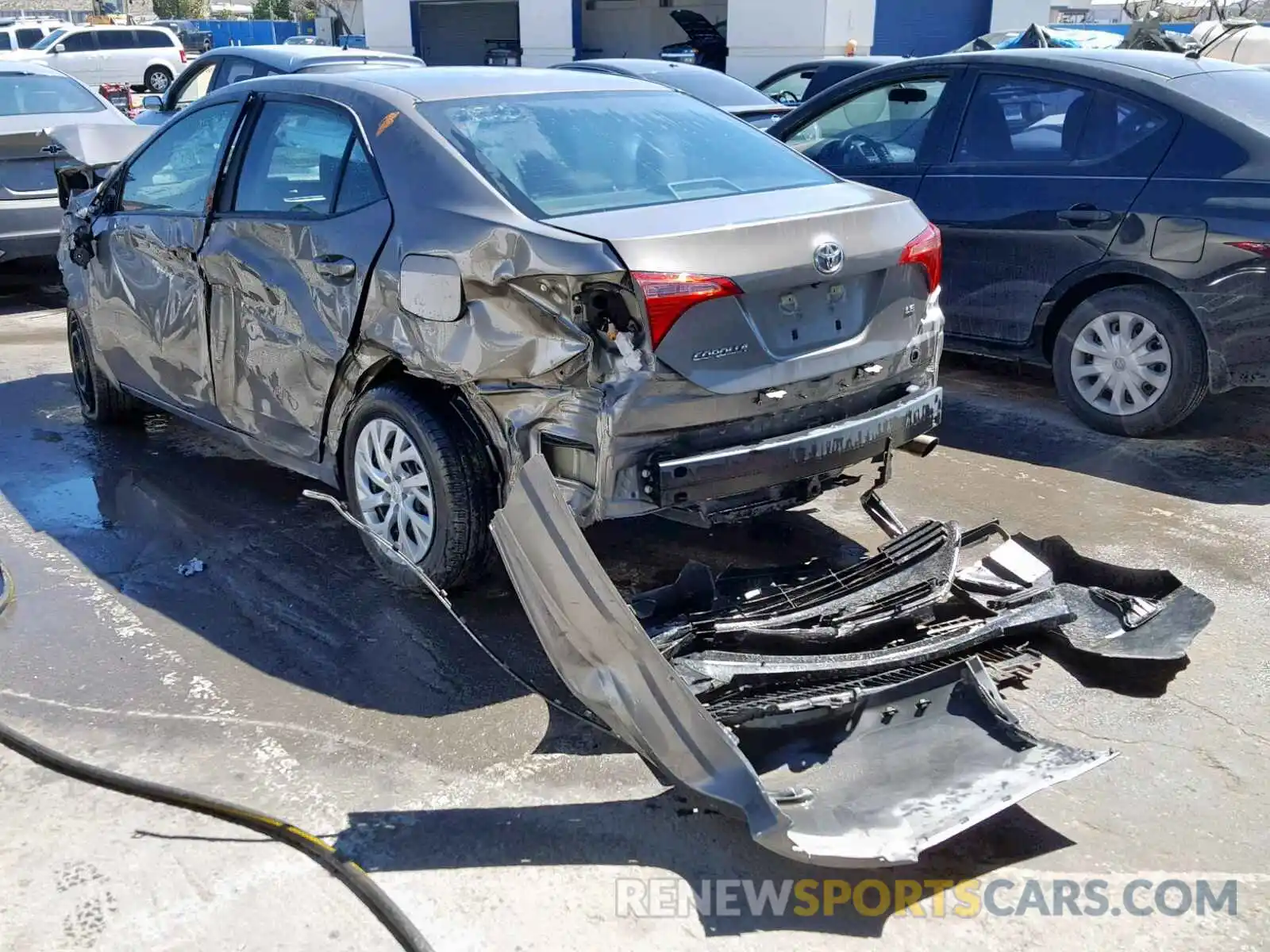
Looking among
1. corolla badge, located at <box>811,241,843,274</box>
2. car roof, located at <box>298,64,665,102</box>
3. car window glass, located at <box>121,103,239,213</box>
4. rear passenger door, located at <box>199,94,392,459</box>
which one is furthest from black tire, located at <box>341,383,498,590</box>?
car window glass, located at <box>121,103,239,213</box>

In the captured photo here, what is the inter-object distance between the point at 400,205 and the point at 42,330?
6.01m

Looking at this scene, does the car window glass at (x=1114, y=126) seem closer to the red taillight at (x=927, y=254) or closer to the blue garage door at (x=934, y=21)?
the red taillight at (x=927, y=254)

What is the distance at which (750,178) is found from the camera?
4.40 m

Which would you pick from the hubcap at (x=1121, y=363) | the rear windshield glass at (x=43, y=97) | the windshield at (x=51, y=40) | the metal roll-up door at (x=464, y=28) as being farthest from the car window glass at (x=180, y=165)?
the metal roll-up door at (x=464, y=28)

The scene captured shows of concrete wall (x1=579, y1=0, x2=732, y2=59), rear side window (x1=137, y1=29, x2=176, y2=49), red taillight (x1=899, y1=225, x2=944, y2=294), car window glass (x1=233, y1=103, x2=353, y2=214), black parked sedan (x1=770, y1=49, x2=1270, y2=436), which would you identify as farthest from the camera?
concrete wall (x1=579, y1=0, x2=732, y2=59)

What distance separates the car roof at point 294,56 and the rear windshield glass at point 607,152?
6.29m

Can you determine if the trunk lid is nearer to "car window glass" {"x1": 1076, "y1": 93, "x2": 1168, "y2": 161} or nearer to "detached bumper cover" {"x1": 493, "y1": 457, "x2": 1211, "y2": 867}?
"detached bumper cover" {"x1": 493, "y1": 457, "x2": 1211, "y2": 867}

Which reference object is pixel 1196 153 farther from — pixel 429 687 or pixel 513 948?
pixel 513 948

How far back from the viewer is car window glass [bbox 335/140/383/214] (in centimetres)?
421

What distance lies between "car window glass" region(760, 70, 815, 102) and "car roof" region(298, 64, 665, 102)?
8.78m

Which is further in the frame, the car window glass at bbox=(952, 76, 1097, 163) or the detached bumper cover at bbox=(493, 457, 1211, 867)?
the car window glass at bbox=(952, 76, 1097, 163)

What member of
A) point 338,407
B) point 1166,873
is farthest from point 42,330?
point 1166,873

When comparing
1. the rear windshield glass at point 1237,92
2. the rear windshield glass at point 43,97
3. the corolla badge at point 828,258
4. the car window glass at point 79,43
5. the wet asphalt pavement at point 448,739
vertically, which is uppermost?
the rear windshield glass at point 1237,92

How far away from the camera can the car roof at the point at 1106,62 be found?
19.9 feet
